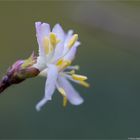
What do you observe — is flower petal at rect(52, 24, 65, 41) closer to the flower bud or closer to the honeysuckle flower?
the honeysuckle flower

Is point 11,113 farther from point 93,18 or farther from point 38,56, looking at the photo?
point 38,56

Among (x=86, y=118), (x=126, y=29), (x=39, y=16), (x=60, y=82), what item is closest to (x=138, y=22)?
(x=126, y=29)

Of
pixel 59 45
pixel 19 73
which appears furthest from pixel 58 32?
pixel 19 73

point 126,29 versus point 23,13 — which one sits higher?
point 126,29

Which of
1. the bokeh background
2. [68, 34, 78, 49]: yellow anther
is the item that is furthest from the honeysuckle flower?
the bokeh background

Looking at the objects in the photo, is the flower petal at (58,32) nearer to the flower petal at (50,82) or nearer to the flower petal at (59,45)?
the flower petal at (59,45)

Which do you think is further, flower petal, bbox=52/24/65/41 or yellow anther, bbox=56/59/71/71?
flower petal, bbox=52/24/65/41

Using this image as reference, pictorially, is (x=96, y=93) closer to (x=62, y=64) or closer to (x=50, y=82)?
(x=62, y=64)
